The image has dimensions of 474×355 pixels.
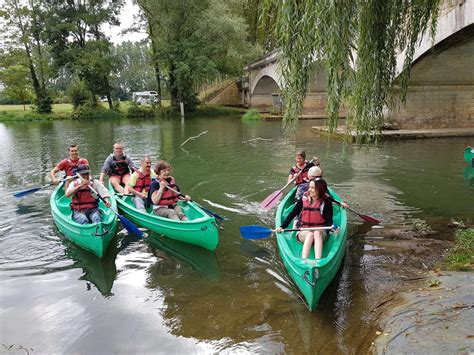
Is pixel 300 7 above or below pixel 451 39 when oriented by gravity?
below

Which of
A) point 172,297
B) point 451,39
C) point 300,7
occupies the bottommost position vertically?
point 172,297

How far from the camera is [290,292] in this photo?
535 centimetres

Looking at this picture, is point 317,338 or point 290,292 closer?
Result: point 317,338

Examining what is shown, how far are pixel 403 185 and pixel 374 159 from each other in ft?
12.2

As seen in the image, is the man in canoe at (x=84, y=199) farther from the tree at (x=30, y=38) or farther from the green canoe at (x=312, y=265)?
the tree at (x=30, y=38)

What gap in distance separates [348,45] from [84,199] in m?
4.81

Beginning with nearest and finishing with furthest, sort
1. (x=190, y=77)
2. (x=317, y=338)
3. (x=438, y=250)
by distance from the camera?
(x=317, y=338) → (x=438, y=250) → (x=190, y=77)

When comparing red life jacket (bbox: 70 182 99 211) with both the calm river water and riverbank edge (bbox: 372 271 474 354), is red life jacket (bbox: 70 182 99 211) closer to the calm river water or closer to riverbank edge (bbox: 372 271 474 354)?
the calm river water

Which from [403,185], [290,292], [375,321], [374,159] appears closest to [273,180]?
[403,185]

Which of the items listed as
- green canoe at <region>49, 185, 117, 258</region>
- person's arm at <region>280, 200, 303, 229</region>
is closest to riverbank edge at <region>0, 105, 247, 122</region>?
green canoe at <region>49, 185, 117, 258</region>

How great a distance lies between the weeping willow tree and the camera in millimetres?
4914

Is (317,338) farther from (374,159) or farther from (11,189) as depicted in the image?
(374,159)

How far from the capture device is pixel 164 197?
24.1 feet

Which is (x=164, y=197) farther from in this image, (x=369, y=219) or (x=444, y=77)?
(x=444, y=77)
